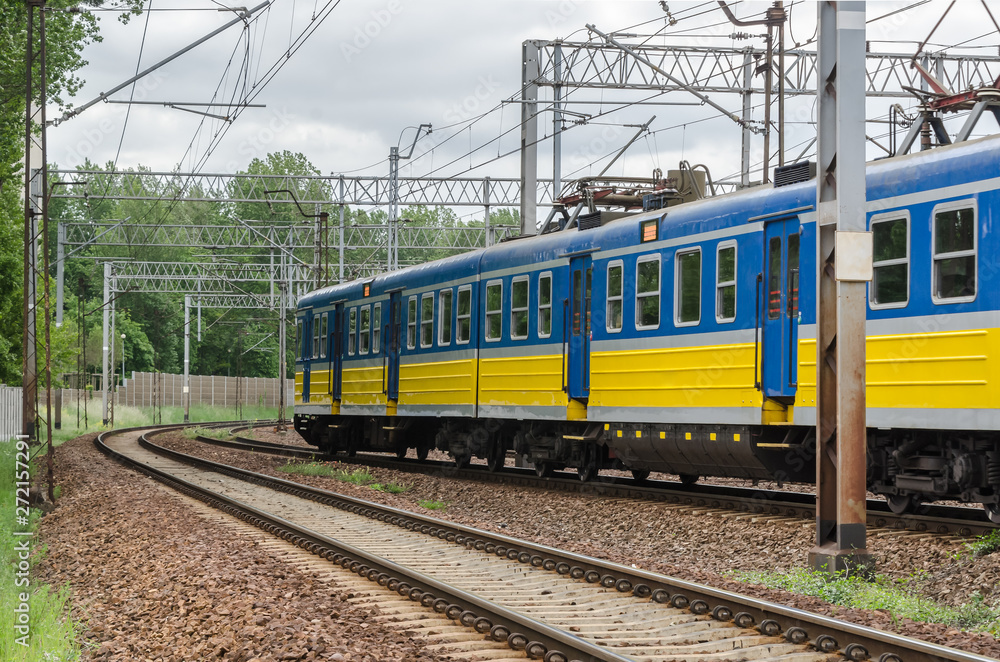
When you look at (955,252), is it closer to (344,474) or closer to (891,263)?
(891,263)

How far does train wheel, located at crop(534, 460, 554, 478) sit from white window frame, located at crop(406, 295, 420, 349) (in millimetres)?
4298

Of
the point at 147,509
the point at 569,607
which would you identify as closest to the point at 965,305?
the point at 569,607

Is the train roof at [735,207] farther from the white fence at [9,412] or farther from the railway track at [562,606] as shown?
the white fence at [9,412]

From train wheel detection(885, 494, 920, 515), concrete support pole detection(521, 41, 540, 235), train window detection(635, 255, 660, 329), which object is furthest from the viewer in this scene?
concrete support pole detection(521, 41, 540, 235)

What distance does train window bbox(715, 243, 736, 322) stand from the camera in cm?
1345

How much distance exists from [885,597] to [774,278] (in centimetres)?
506

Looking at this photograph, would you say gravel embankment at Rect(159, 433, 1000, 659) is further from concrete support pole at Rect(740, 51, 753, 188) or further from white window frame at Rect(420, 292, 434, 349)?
concrete support pole at Rect(740, 51, 753, 188)

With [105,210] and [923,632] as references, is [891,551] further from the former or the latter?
[105,210]

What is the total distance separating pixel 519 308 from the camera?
18.2m

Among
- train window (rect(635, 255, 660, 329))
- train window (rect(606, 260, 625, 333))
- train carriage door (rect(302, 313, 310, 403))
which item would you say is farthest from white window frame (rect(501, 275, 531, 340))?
train carriage door (rect(302, 313, 310, 403))

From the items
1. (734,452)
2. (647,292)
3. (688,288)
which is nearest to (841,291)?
(734,452)

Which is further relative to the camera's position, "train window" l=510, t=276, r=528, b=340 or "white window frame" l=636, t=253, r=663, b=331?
"train window" l=510, t=276, r=528, b=340

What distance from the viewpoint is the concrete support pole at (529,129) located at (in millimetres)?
23750

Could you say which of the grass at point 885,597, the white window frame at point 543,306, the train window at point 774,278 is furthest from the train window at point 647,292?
the grass at point 885,597
